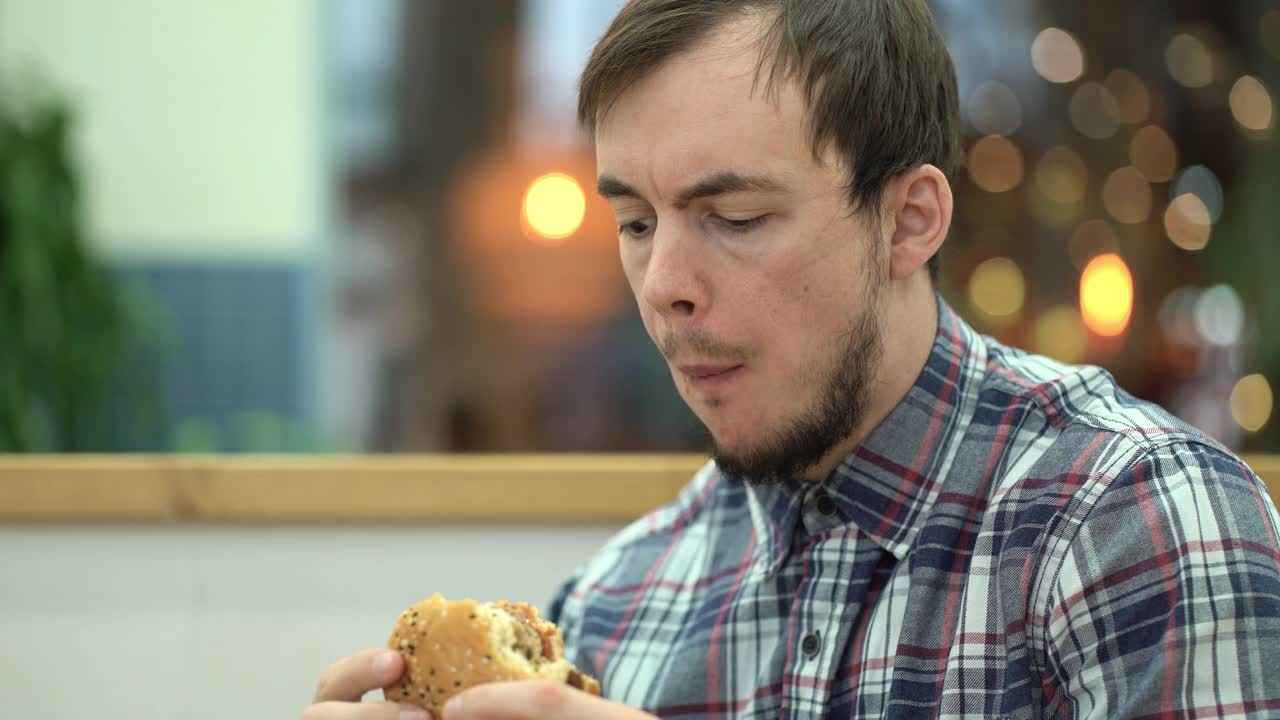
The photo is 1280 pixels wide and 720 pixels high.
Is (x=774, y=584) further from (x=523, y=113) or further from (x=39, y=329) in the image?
(x=523, y=113)

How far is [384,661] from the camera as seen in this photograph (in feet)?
2.86

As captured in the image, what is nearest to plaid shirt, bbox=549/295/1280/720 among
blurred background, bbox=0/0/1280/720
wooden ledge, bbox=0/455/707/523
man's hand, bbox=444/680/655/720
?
man's hand, bbox=444/680/655/720

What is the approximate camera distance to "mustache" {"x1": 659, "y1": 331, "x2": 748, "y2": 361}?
0.96m

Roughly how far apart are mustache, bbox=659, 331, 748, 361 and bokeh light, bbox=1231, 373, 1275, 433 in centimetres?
206

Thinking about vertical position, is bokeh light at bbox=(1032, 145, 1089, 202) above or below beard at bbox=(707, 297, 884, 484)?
above

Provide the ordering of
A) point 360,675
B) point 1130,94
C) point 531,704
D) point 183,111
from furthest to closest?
1. point 183,111
2. point 1130,94
3. point 360,675
4. point 531,704

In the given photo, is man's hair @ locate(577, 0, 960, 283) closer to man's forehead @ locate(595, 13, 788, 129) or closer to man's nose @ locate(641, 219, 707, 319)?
man's forehead @ locate(595, 13, 788, 129)

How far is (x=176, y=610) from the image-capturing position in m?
1.62

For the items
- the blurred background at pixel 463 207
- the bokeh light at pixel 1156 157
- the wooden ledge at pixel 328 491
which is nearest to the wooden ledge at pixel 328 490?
the wooden ledge at pixel 328 491

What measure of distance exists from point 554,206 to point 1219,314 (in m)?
1.67

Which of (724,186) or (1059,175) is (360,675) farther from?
(1059,175)

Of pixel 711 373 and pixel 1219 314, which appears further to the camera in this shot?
pixel 1219 314

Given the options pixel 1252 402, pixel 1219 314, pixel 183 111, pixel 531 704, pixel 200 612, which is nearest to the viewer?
pixel 531 704

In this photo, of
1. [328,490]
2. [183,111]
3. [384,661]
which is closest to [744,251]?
[384,661]
